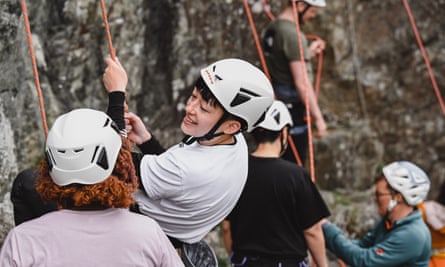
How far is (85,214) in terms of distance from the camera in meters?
2.36

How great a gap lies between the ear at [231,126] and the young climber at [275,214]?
33.4 inches

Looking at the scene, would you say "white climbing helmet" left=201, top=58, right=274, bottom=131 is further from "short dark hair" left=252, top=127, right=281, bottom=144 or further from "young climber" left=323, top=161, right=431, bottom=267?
"young climber" left=323, top=161, right=431, bottom=267

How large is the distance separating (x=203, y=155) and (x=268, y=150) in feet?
3.67

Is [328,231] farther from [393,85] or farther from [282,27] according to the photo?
[393,85]

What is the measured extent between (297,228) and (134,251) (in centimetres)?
172

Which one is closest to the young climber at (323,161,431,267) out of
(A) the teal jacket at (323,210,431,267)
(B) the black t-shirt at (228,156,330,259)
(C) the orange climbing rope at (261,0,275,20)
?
(A) the teal jacket at (323,210,431,267)

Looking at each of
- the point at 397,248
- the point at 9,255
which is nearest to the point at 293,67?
the point at 397,248

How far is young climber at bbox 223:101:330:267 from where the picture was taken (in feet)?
12.5

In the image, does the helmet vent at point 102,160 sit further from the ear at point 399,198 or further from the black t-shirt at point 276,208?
the ear at point 399,198

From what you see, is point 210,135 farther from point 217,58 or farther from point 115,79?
point 217,58

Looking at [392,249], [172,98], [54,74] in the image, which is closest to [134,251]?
[392,249]

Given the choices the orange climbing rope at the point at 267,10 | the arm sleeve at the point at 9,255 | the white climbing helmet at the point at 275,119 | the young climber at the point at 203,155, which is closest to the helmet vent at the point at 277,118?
the white climbing helmet at the point at 275,119

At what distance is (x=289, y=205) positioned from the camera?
12.6 feet

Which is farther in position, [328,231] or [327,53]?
[327,53]
